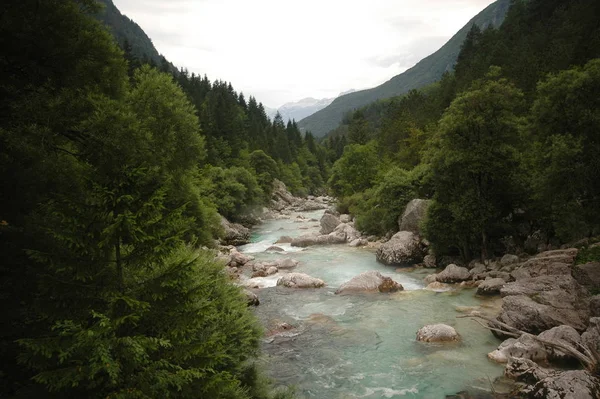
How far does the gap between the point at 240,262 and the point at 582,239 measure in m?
23.9

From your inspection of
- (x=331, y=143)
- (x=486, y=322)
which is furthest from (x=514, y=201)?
(x=331, y=143)

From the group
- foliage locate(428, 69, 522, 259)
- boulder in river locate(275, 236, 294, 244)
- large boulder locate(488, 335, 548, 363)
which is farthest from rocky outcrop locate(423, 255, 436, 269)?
boulder in river locate(275, 236, 294, 244)

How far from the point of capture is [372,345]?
15242 mm

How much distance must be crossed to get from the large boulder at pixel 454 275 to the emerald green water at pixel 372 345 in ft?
4.77

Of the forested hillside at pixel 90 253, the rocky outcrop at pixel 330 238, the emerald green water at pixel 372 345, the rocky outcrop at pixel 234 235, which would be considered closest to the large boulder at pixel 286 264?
the emerald green water at pixel 372 345

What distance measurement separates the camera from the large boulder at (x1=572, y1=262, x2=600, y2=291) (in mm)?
15011

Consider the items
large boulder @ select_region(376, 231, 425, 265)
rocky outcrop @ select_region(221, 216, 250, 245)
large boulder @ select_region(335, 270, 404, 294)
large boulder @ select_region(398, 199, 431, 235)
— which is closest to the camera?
large boulder @ select_region(335, 270, 404, 294)

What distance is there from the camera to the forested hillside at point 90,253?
4.58 meters

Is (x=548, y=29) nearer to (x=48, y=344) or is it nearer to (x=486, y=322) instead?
(x=486, y=322)

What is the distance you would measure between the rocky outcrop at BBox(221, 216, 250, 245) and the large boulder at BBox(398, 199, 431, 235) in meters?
18.7

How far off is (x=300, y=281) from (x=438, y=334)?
35.5ft

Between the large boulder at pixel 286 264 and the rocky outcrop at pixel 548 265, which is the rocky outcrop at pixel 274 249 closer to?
the large boulder at pixel 286 264

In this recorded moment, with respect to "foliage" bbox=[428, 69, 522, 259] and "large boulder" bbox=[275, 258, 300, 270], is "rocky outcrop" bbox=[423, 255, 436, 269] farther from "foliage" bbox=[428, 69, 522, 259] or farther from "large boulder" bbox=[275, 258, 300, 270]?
"large boulder" bbox=[275, 258, 300, 270]

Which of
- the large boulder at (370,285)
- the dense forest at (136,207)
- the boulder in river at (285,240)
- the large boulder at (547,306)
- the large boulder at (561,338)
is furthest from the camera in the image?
the boulder in river at (285,240)
